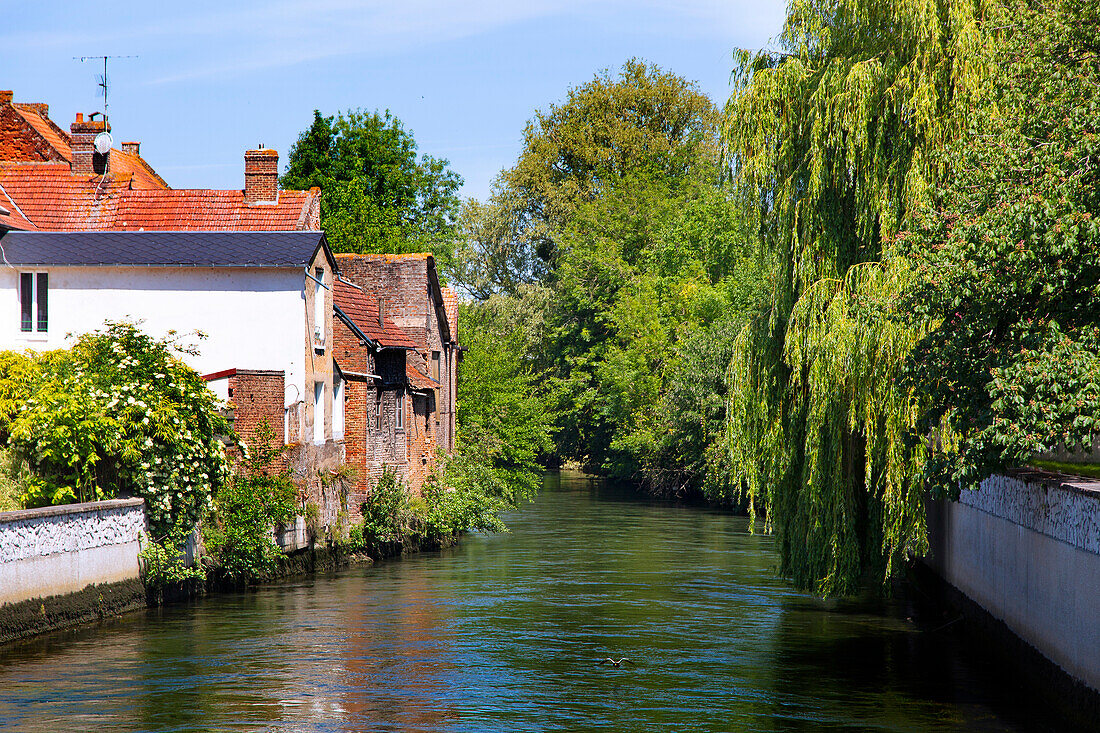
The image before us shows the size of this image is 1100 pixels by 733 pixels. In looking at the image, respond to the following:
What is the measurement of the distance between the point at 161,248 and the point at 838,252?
645 inches

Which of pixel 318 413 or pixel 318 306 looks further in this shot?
pixel 318 413

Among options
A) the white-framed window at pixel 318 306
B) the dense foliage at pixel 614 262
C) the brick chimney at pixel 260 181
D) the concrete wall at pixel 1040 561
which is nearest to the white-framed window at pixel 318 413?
the white-framed window at pixel 318 306

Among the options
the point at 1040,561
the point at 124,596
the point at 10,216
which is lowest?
the point at 124,596

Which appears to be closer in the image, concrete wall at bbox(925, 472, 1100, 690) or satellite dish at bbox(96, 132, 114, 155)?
concrete wall at bbox(925, 472, 1100, 690)

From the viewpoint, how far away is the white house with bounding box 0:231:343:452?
28609 mm

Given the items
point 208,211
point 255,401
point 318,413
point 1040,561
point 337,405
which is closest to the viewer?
point 1040,561

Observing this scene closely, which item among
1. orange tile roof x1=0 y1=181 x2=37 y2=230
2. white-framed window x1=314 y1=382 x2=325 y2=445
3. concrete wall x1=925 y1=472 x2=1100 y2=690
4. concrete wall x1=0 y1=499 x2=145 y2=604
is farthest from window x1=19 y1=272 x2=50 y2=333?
concrete wall x1=925 y1=472 x2=1100 y2=690

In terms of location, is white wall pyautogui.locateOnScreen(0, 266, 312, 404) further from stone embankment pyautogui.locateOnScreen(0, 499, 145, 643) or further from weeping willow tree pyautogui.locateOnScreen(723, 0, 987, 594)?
weeping willow tree pyautogui.locateOnScreen(723, 0, 987, 594)

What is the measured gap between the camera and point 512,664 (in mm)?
18812

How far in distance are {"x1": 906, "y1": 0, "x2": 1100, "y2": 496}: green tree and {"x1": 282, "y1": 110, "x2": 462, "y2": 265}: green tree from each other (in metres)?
37.6

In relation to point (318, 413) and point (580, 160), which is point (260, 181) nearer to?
point (318, 413)

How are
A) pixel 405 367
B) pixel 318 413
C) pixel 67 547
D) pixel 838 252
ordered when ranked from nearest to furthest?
1. pixel 67 547
2. pixel 838 252
3. pixel 318 413
4. pixel 405 367

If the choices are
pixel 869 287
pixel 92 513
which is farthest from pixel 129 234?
pixel 869 287

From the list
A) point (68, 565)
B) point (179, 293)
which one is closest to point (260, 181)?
point (179, 293)
